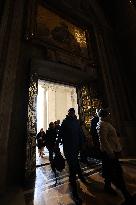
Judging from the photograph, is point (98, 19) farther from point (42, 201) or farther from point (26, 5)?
point (42, 201)

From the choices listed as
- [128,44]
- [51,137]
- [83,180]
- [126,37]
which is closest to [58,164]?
[51,137]

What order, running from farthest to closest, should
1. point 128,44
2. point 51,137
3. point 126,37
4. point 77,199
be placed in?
point 126,37
point 128,44
point 51,137
point 77,199

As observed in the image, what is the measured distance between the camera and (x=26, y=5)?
638cm

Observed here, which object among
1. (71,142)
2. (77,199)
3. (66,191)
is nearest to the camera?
(77,199)

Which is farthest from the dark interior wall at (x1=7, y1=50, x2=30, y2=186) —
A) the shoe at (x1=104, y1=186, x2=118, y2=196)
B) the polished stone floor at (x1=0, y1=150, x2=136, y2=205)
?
the shoe at (x1=104, y1=186, x2=118, y2=196)

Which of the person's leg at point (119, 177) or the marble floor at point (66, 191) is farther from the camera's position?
the marble floor at point (66, 191)

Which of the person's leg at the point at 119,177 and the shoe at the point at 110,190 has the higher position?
the person's leg at the point at 119,177

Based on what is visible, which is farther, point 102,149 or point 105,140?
point 102,149

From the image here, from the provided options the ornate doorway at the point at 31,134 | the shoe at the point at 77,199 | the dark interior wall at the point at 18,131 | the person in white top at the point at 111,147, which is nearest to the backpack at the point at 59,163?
the ornate doorway at the point at 31,134

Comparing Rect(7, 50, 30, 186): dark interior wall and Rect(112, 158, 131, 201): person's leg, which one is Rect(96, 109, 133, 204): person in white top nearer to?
Rect(112, 158, 131, 201): person's leg

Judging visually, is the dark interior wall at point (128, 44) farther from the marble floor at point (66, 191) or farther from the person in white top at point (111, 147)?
the person in white top at point (111, 147)

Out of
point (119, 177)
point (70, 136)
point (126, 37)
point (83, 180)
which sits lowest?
point (83, 180)

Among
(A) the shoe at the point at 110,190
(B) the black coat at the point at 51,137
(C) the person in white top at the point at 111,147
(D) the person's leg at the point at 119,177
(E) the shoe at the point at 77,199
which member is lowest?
(E) the shoe at the point at 77,199

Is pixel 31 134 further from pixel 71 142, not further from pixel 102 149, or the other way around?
pixel 102 149
